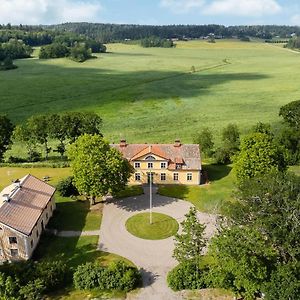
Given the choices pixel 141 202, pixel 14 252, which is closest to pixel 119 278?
pixel 14 252

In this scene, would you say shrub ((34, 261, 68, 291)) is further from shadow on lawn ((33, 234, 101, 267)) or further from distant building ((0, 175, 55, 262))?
distant building ((0, 175, 55, 262))

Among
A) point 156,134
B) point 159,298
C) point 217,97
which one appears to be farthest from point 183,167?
point 217,97

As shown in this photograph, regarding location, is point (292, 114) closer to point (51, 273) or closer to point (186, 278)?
point (186, 278)

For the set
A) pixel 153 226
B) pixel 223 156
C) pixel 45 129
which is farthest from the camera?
pixel 45 129

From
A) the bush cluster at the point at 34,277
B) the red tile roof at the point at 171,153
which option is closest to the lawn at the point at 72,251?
the bush cluster at the point at 34,277

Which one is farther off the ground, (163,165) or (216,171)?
(163,165)

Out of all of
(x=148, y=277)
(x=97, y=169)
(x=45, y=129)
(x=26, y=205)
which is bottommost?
(x=148, y=277)
